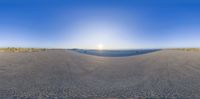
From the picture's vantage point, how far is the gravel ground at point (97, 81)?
15250 millimetres

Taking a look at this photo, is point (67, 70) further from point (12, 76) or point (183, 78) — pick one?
point (183, 78)

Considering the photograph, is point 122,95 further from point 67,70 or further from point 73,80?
point 67,70

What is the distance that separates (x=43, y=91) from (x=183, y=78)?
11562 millimetres

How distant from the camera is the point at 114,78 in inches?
856

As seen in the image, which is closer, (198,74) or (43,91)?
(43,91)

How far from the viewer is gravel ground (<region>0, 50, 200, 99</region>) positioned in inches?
600

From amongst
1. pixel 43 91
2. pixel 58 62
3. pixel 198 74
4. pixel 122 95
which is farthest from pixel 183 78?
pixel 58 62

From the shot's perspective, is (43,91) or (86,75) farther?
(86,75)

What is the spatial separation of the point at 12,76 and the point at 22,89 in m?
5.24

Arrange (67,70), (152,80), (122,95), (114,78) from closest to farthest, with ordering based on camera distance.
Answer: (122,95) < (152,80) < (114,78) < (67,70)

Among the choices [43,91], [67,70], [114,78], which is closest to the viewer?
[43,91]

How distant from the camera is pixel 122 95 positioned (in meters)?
15.0

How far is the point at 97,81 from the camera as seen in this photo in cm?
2038

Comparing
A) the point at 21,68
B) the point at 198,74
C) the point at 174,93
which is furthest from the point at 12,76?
the point at 198,74
